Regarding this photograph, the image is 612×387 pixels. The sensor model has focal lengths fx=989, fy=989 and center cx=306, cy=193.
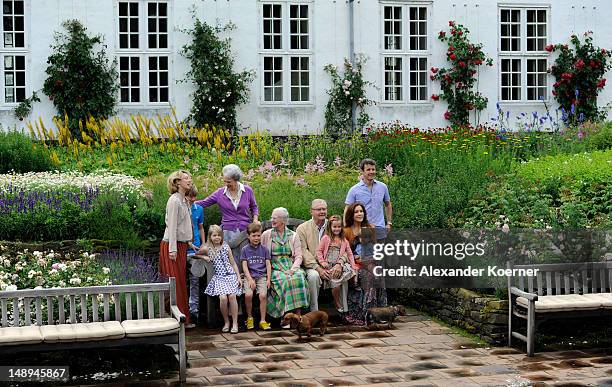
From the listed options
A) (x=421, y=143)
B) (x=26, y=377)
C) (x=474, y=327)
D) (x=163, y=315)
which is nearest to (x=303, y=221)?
(x=474, y=327)

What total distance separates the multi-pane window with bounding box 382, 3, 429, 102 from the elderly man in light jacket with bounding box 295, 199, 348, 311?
10182 millimetres

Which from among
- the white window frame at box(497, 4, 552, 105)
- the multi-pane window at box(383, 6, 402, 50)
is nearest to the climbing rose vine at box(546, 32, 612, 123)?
the white window frame at box(497, 4, 552, 105)

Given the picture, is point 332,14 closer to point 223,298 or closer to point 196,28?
point 196,28

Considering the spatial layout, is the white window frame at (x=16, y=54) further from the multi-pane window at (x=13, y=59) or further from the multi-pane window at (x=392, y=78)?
the multi-pane window at (x=392, y=78)

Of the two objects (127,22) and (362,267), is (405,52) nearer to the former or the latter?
(127,22)

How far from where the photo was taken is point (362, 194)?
11031mm

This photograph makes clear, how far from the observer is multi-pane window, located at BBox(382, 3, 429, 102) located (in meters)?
20.7

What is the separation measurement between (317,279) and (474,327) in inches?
68.9

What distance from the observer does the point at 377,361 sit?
862 cm

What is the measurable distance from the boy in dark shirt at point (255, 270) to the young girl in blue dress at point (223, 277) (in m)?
0.11

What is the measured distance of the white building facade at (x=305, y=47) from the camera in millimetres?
18656

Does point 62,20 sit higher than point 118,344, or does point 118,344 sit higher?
point 62,20

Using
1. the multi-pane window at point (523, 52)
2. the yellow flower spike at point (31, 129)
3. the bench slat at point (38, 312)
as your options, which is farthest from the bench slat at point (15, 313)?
the multi-pane window at point (523, 52)

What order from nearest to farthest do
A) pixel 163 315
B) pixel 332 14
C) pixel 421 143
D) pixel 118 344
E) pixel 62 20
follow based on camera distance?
pixel 118 344 → pixel 163 315 → pixel 421 143 → pixel 62 20 → pixel 332 14
